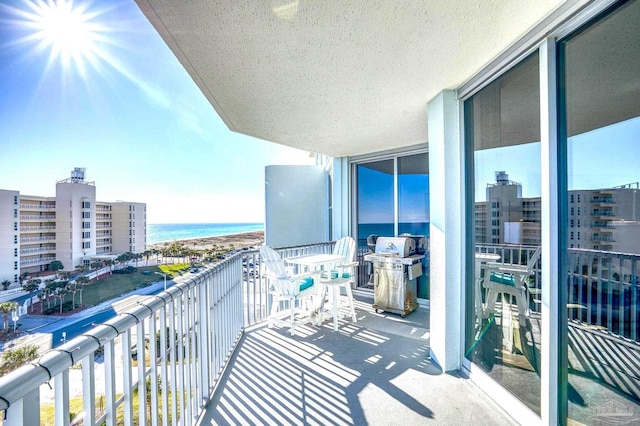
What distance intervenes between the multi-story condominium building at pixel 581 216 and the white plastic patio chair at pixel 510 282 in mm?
177

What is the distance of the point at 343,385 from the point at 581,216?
6.96 feet

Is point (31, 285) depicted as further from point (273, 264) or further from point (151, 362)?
point (151, 362)

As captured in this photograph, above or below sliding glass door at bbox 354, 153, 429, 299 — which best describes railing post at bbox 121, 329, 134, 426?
below

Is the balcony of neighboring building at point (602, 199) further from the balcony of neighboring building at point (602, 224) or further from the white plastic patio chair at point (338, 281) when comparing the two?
the white plastic patio chair at point (338, 281)

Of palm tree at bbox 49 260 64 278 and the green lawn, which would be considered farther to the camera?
palm tree at bbox 49 260 64 278

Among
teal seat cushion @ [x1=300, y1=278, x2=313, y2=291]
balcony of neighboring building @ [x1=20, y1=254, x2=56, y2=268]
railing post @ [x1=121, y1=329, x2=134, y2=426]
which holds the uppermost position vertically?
railing post @ [x1=121, y1=329, x2=134, y2=426]

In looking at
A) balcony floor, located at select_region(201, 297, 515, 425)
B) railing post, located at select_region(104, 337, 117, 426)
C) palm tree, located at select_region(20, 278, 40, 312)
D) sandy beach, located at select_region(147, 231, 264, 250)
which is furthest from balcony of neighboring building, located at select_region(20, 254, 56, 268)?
railing post, located at select_region(104, 337, 117, 426)

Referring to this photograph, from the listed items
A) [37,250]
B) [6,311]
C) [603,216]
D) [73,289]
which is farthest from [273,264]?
[37,250]

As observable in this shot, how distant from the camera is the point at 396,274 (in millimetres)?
3900

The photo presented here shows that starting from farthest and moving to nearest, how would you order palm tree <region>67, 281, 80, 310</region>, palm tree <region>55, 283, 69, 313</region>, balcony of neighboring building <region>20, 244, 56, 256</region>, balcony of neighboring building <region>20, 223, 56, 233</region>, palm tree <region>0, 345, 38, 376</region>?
balcony of neighboring building <region>20, 244, 56, 256</region>, balcony of neighboring building <region>20, 223, 56, 233</region>, palm tree <region>55, 283, 69, 313</region>, palm tree <region>67, 281, 80, 310</region>, palm tree <region>0, 345, 38, 376</region>

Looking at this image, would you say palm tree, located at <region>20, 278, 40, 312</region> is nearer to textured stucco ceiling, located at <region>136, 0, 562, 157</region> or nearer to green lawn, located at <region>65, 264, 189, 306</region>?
green lawn, located at <region>65, 264, 189, 306</region>

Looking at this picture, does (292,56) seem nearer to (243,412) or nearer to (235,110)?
(235,110)

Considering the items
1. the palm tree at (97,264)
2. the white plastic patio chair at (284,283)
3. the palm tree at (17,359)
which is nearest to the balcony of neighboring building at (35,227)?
the palm tree at (97,264)

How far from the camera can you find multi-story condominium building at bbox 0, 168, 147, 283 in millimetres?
5250
